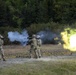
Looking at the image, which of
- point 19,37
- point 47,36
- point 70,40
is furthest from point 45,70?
point 47,36

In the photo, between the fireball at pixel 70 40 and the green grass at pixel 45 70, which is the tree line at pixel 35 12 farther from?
the green grass at pixel 45 70

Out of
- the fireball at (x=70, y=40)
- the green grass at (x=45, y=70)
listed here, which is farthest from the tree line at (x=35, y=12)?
the green grass at (x=45, y=70)

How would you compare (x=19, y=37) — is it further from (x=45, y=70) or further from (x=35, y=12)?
(x=45, y=70)

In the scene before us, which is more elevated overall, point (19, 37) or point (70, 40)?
point (70, 40)

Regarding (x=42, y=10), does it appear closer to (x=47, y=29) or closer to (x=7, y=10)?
(x=7, y=10)

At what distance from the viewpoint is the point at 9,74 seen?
19922 mm

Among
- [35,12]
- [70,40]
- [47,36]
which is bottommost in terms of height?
[47,36]

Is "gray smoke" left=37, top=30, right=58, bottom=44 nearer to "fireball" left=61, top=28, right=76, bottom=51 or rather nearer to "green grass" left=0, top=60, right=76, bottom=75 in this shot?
"fireball" left=61, top=28, right=76, bottom=51

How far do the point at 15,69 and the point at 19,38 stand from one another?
79.9 ft

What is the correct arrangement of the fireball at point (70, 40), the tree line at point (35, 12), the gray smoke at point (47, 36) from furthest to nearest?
the tree line at point (35, 12), the gray smoke at point (47, 36), the fireball at point (70, 40)

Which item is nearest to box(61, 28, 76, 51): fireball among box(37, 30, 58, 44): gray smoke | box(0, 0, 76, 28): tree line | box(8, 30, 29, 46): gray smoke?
box(8, 30, 29, 46): gray smoke

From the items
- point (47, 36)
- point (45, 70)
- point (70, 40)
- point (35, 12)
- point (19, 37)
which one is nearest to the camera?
point (45, 70)

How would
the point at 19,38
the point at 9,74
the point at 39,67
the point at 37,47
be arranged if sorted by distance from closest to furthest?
the point at 9,74, the point at 39,67, the point at 37,47, the point at 19,38

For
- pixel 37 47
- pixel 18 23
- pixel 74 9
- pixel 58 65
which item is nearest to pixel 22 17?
pixel 18 23
